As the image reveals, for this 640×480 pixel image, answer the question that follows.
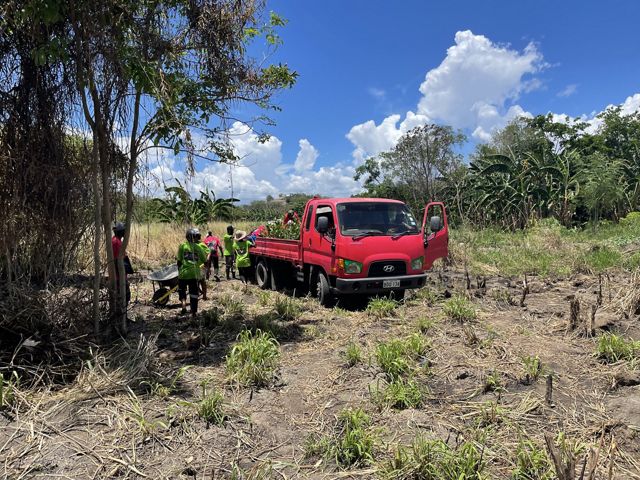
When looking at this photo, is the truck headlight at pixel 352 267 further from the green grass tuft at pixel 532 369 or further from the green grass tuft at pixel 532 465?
the green grass tuft at pixel 532 465

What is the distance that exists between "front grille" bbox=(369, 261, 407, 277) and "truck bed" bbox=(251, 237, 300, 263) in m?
2.01

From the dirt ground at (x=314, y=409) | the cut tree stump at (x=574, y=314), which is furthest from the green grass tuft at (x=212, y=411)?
the cut tree stump at (x=574, y=314)

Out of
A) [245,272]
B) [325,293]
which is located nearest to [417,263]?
[325,293]

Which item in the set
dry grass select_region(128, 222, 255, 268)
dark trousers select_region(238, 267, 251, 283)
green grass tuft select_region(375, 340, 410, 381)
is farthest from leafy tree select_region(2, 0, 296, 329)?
dry grass select_region(128, 222, 255, 268)

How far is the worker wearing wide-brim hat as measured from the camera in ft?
38.9

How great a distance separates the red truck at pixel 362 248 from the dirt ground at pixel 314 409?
1.51m

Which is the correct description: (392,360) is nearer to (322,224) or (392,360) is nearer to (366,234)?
(366,234)

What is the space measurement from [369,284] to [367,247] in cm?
63

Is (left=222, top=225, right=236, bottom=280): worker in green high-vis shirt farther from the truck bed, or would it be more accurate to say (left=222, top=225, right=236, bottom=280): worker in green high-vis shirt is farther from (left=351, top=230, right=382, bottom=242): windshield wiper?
(left=351, top=230, right=382, bottom=242): windshield wiper

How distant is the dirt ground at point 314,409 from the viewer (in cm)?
349

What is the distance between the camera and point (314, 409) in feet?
14.5

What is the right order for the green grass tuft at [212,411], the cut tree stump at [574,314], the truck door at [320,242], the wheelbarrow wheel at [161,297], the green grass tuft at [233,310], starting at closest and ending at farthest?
1. the green grass tuft at [212,411]
2. the cut tree stump at [574,314]
3. the green grass tuft at [233,310]
4. the truck door at [320,242]
5. the wheelbarrow wheel at [161,297]

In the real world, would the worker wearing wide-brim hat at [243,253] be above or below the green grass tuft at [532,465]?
above

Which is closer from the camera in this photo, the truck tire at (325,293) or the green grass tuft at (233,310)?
the green grass tuft at (233,310)
